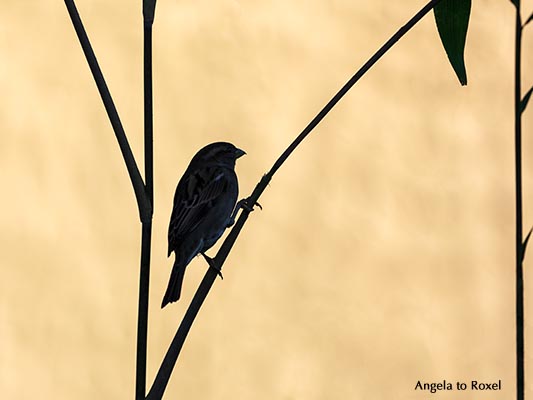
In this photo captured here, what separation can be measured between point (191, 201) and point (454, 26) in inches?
→ 10.3

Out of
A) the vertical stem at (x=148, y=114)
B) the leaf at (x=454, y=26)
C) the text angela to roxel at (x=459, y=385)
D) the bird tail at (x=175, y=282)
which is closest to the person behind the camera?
the vertical stem at (x=148, y=114)

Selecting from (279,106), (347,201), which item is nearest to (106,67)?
(279,106)

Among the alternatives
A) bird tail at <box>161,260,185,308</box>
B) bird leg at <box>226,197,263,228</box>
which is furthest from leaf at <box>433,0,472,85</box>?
bird tail at <box>161,260,185,308</box>

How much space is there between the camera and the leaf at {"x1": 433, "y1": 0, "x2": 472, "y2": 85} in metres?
0.49

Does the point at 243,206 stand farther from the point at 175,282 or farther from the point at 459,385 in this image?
the point at 459,385

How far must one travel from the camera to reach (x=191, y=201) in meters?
0.66

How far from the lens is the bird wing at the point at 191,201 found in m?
0.65

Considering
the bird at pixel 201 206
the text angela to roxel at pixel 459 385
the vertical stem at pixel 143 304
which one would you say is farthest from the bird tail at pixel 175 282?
the text angela to roxel at pixel 459 385

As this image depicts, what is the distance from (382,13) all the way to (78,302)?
0.47 metres

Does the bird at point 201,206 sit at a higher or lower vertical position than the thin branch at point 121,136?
higher

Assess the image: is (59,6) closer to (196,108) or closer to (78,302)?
(196,108)

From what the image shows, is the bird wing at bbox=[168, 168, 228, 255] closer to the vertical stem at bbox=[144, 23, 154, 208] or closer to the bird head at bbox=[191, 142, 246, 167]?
the bird head at bbox=[191, 142, 246, 167]

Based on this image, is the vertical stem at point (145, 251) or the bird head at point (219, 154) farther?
the bird head at point (219, 154)

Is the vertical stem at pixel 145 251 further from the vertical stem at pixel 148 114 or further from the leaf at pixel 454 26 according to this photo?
the leaf at pixel 454 26
